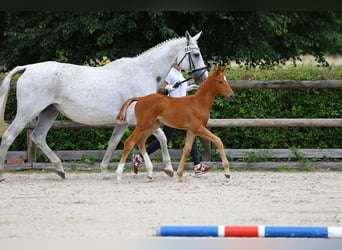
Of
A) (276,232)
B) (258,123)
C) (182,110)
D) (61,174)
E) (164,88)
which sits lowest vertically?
(61,174)

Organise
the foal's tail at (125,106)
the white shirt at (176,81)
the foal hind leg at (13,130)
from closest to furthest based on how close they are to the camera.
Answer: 1. the foal's tail at (125,106)
2. the foal hind leg at (13,130)
3. the white shirt at (176,81)

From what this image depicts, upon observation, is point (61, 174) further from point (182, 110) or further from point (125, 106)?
point (182, 110)

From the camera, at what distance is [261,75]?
11.1 meters

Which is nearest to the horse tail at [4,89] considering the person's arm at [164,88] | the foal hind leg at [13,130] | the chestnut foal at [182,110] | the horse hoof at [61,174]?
the foal hind leg at [13,130]

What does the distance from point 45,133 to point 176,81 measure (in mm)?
1868

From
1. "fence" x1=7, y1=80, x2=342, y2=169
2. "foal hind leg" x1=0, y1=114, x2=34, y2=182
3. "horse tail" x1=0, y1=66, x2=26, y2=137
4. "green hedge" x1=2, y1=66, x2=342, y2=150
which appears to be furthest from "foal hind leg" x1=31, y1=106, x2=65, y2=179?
"green hedge" x1=2, y1=66, x2=342, y2=150

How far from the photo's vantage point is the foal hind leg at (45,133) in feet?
31.7

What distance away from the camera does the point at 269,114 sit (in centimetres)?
1125

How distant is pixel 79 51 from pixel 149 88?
5.68 m

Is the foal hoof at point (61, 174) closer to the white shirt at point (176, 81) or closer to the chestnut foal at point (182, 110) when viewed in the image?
the chestnut foal at point (182, 110)

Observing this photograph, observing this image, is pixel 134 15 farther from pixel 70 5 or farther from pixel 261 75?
pixel 70 5

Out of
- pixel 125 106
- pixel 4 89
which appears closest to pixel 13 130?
pixel 4 89

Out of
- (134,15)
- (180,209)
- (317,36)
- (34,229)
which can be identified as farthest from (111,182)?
(317,36)

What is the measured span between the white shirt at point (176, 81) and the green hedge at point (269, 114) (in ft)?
4.35
